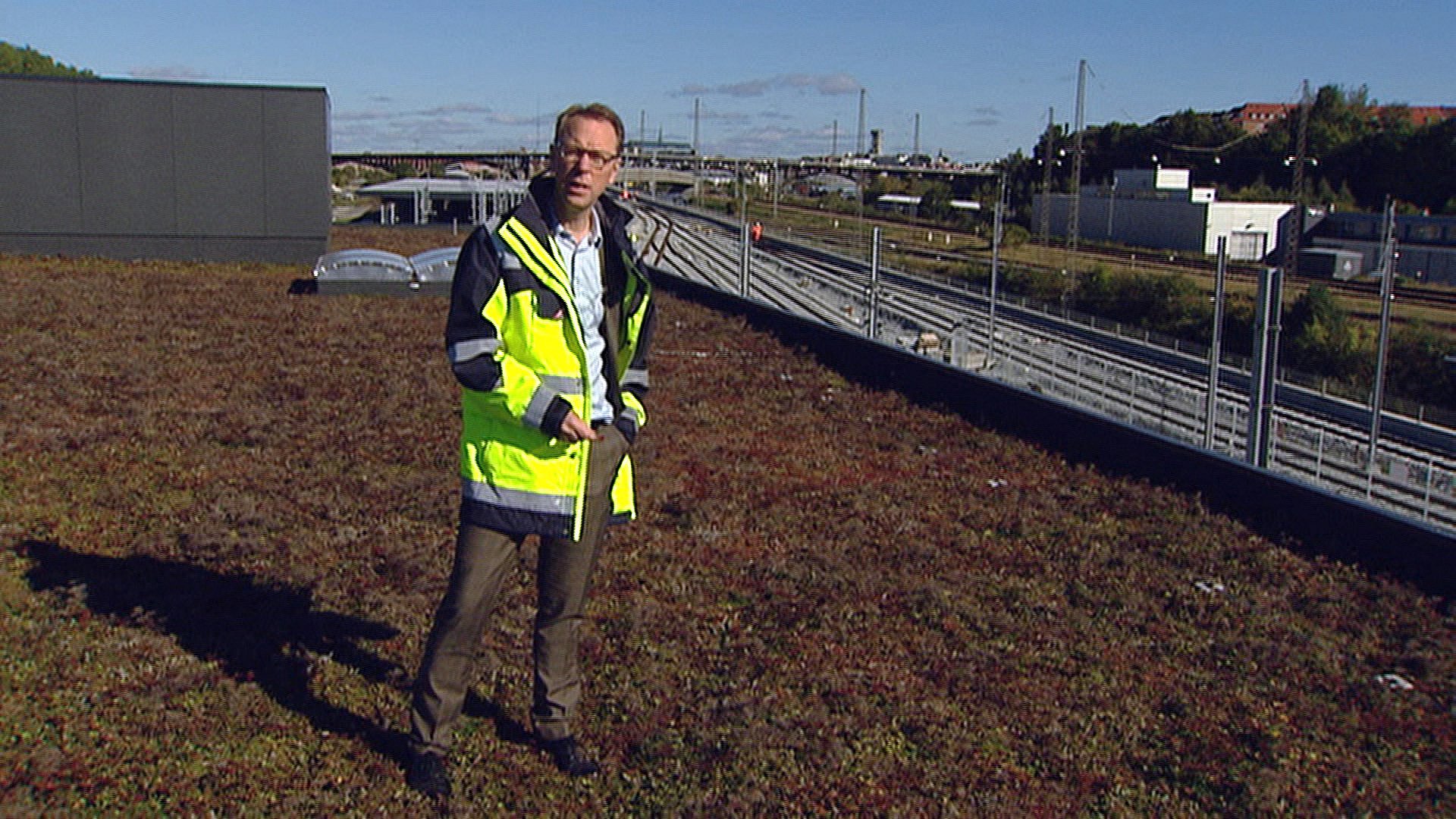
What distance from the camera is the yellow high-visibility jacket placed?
3705 mm

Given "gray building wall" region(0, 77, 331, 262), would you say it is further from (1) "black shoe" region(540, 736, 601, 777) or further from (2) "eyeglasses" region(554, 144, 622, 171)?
(2) "eyeglasses" region(554, 144, 622, 171)

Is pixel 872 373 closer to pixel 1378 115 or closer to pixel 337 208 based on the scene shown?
pixel 1378 115

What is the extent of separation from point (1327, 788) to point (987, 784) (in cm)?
116

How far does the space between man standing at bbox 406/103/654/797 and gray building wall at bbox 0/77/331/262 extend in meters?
28.9

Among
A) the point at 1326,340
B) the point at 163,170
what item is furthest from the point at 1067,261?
the point at 163,170

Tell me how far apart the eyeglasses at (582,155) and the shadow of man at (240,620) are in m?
2.07

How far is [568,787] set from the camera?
4.10 meters

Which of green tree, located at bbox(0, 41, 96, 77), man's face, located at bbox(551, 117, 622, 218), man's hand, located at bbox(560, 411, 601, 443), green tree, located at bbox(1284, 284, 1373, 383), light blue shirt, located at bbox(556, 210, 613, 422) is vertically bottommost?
green tree, located at bbox(1284, 284, 1373, 383)

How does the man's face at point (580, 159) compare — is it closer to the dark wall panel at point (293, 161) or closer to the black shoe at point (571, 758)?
the black shoe at point (571, 758)

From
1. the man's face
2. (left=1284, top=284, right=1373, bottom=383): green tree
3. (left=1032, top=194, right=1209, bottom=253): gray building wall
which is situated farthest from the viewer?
(left=1032, top=194, right=1209, bottom=253): gray building wall

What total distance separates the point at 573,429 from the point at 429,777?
1245mm

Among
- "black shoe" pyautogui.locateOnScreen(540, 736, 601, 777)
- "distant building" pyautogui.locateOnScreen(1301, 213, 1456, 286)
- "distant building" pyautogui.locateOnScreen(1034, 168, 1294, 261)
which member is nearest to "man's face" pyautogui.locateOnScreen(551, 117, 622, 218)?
"black shoe" pyautogui.locateOnScreen(540, 736, 601, 777)

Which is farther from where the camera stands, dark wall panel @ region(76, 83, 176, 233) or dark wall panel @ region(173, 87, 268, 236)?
dark wall panel @ region(173, 87, 268, 236)

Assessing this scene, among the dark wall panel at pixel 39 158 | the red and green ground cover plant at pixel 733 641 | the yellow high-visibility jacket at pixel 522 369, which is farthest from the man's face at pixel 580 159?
the dark wall panel at pixel 39 158
